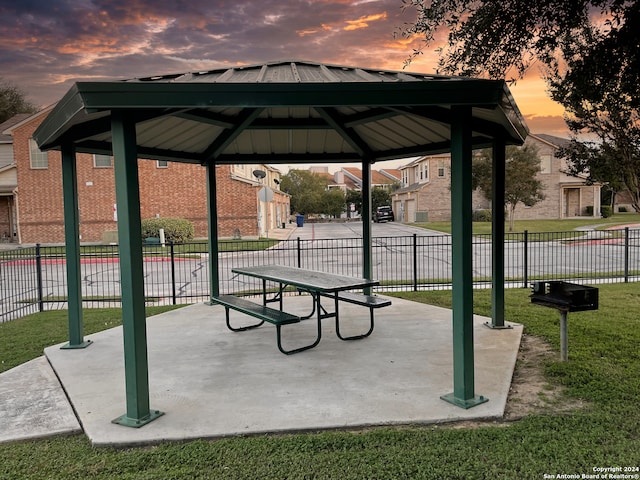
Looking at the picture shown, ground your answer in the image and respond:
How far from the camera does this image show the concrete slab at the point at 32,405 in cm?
416

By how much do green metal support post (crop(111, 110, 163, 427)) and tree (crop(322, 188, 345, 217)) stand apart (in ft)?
201

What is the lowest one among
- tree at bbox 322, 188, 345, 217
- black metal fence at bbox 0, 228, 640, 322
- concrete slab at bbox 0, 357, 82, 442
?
concrete slab at bbox 0, 357, 82, 442

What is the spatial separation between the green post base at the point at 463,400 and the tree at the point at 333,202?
200ft

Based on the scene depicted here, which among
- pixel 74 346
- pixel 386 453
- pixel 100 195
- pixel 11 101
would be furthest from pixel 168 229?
pixel 11 101

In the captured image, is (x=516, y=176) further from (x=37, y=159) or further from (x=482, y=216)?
(x=37, y=159)

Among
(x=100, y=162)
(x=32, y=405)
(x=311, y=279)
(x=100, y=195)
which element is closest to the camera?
(x=32, y=405)

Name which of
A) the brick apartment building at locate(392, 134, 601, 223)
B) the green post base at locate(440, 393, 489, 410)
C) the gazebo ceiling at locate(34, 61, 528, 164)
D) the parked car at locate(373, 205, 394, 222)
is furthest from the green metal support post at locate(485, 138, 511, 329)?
the parked car at locate(373, 205, 394, 222)

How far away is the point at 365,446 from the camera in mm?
3729

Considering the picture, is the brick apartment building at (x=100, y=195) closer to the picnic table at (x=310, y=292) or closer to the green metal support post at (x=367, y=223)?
the green metal support post at (x=367, y=223)

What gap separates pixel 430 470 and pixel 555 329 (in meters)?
4.86

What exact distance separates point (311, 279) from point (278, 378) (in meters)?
1.84

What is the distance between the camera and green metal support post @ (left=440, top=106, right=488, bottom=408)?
173 inches

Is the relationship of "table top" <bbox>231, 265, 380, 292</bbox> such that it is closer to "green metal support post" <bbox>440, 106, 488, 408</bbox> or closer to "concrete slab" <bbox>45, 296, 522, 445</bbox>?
"concrete slab" <bbox>45, 296, 522, 445</bbox>

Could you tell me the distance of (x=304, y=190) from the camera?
68.3m
